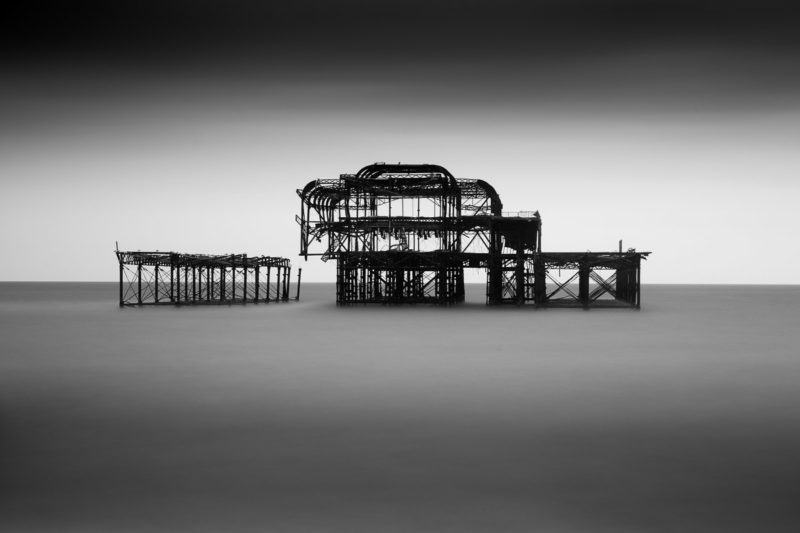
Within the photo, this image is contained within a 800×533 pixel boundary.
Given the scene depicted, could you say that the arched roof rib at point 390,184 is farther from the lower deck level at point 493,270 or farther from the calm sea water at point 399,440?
the calm sea water at point 399,440

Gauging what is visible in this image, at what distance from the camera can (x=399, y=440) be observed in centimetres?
1352

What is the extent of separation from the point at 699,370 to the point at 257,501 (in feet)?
60.1

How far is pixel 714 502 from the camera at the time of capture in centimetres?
1004

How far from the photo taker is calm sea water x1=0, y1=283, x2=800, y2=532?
961 centimetres

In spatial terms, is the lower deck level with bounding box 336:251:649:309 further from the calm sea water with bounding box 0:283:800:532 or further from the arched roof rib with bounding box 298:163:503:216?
the calm sea water with bounding box 0:283:800:532

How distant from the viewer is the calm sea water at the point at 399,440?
961 cm

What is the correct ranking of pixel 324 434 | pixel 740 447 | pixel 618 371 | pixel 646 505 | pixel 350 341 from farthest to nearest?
pixel 350 341
pixel 618 371
pixel 324 434
pixel 740 447
pixel 646 505

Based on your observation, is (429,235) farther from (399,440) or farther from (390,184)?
(399,440)

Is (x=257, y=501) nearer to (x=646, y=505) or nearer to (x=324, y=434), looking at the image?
(x=324, y=434)

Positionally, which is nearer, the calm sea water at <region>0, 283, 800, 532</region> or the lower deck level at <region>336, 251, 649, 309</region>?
the calm sea water at <region>0, 283, 800, 532</region>

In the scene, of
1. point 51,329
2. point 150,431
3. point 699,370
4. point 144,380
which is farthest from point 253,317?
point 150,431

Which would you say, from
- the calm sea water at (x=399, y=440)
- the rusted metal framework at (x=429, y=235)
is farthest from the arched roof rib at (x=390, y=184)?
the calm sea water at (x=399, y=440)

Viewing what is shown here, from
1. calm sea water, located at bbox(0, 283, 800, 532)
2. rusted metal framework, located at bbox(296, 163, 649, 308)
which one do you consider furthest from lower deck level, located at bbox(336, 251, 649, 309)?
calm sea water, located at bbox(0, 283, 800, 532)

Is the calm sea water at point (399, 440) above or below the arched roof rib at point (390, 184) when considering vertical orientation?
below
